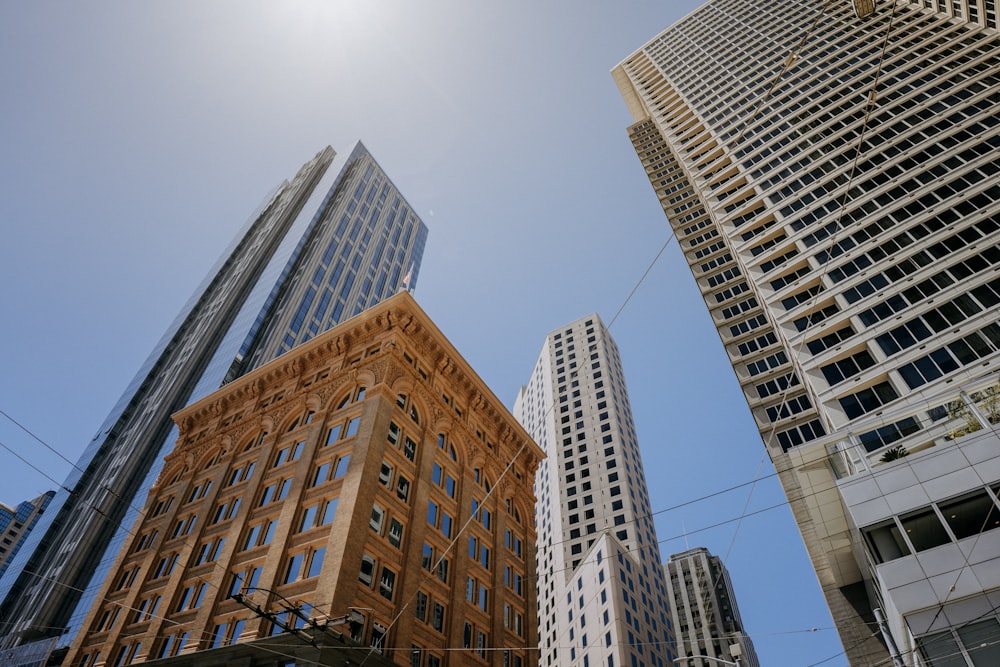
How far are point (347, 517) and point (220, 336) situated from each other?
69.2 metres

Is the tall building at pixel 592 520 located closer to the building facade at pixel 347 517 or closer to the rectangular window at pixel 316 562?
the building facade at pixel 347 517

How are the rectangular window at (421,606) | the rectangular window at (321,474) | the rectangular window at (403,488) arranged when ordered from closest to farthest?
1. the rectangular window at (421,606)
2. the rectangular window at (321,474)
3. the rectangular window at (403,488)

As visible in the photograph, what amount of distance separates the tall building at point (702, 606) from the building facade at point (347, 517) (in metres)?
70.9

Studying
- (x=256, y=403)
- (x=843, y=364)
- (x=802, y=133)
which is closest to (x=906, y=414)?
(x=843, y=364)

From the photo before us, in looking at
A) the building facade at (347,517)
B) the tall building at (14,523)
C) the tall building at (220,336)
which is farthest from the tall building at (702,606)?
the tall building at (14,523)

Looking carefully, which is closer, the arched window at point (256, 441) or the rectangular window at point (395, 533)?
the rectangular window at point (395, 533)

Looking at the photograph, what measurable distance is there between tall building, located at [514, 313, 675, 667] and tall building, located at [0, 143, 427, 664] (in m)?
37.9


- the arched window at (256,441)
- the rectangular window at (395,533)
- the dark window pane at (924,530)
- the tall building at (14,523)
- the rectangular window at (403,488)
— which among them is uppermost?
the tall building at (14,523)

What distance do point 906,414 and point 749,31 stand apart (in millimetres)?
77763

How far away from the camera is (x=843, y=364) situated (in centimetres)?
3506

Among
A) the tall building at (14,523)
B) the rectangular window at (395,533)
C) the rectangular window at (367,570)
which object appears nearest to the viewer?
the rectangular window at (367,570)

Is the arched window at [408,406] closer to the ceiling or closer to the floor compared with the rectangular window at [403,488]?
closer to the ceiling

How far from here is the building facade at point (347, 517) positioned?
1070 inches

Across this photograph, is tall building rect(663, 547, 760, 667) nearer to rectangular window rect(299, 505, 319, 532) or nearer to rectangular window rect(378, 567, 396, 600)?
rectangular window rect(378, 567, 396, 600)
